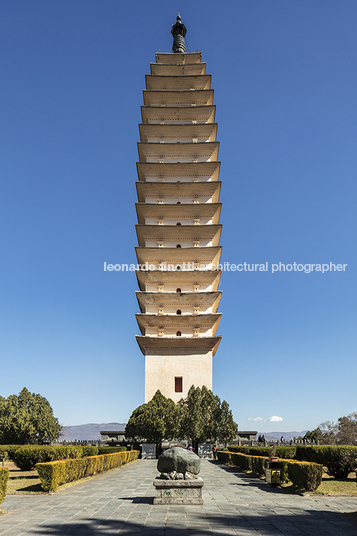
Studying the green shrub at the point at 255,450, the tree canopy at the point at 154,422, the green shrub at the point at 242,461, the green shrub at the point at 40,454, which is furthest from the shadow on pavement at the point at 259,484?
the tree canopy at the point at 154,422

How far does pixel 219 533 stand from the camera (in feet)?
24.8

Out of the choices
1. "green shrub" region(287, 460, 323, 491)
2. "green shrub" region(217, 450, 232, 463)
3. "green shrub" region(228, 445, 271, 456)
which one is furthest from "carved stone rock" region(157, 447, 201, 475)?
"green shrub" region(217, 450, 232, 463)

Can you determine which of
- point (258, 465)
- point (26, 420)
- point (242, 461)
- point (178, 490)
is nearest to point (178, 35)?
point (26, 420)

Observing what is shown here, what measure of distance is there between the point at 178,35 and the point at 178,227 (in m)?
32.6

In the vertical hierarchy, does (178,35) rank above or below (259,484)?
above

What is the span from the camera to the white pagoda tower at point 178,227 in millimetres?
34156

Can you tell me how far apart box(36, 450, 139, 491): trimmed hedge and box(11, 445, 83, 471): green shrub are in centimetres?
85

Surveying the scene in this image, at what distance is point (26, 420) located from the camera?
26984mm

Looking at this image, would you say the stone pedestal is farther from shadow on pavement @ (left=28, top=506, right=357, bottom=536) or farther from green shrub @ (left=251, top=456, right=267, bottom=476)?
green shrub @ (left=251, top=456, right=267, bottom=476)

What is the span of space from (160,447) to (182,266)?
1516cm

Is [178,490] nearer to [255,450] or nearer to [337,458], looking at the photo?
[337,458]

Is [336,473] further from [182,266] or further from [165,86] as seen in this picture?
[165,86]

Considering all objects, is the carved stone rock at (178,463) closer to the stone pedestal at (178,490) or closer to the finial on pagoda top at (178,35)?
the stone pedestal at (178,490)

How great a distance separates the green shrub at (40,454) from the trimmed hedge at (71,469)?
0.85 meters
